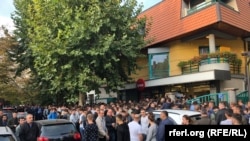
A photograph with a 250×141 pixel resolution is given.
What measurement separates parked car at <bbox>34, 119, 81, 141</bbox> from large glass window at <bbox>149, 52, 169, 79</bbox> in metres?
16.7

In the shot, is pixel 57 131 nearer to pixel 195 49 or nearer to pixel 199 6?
pixel 199 6

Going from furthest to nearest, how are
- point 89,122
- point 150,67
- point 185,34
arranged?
point 150,67 → point 185,34 → point 89,122

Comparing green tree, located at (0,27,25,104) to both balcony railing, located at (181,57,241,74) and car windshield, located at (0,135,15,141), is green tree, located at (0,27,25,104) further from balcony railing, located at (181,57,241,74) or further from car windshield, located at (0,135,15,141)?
car windshield, located at (0,135,15,141)

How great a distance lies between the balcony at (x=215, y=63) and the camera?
2272 centimetres

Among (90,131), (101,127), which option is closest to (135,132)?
(90,131)

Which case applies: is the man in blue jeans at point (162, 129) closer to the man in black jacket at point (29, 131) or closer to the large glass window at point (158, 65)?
the man in black jacket at point (29, 131)

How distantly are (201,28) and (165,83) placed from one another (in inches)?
178

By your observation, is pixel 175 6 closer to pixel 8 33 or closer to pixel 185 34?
pixel 185 34

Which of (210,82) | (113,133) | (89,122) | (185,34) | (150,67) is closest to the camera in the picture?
(89,122)

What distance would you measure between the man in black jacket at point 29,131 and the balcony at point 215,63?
13990 millimetres

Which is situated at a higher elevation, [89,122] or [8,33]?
[8,33]

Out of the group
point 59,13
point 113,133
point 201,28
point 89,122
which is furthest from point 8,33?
point 89,122

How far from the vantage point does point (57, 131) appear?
36.6ft

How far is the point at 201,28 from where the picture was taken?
77.5 feet
